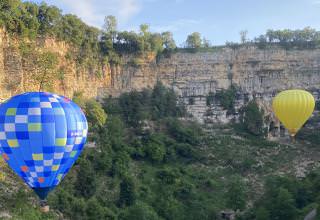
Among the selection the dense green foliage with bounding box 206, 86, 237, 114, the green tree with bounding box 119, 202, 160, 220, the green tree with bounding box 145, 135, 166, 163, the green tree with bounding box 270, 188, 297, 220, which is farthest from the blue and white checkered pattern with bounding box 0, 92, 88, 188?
the dense green foliage with bounding box 206, 86, 237, 114

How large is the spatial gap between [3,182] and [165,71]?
20190mm

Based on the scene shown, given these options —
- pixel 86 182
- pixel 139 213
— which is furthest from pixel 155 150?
pixel 139 213

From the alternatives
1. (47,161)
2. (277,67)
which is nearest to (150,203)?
(47,161)

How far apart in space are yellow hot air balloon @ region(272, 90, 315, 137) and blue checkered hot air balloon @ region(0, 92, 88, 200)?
1341 centimetres

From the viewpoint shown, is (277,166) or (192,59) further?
(192,59)

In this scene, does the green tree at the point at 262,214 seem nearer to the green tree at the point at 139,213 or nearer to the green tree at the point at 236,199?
the green tree at the point at 236,199

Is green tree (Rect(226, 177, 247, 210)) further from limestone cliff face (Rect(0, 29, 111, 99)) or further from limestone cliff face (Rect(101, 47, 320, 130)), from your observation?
limestone cliff face (Rect(101, 47, 320, 130))

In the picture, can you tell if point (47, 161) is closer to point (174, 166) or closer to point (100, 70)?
point (174, 166)

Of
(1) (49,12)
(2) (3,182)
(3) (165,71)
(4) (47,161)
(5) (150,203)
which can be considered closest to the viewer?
(4) (47,161)

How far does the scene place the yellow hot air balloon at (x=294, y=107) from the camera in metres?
25.0

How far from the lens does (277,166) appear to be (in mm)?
29109

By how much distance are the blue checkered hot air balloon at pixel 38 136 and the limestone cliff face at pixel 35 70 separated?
27.9 ft

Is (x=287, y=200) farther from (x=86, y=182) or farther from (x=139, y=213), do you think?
(x=86, y=182)

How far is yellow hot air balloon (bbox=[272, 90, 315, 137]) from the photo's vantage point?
2495 cm
